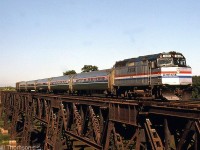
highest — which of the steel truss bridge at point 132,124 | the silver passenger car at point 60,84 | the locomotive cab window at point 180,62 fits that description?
the locomotive cab window at point 180,62

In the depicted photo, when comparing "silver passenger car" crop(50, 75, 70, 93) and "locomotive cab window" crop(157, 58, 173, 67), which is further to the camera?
"silver passenger car" crop(50, 75, 70, 93)

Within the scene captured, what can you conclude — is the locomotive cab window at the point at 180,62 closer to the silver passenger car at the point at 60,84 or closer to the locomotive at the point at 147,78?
the locomotive at the point at 147,78

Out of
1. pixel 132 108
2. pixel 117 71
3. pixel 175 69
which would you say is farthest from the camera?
pixel 117 71

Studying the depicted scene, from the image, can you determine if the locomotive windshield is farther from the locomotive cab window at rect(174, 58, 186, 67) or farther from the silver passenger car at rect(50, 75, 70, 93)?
the silver passenger car at rect(50, 75, 70, 93)

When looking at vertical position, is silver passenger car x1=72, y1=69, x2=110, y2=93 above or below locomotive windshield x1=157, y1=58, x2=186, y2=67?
below

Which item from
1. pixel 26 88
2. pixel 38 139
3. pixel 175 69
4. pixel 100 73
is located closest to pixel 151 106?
pixel 175 69

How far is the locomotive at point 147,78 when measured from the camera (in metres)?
20.5

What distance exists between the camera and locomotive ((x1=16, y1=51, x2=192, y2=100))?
20.5 meters

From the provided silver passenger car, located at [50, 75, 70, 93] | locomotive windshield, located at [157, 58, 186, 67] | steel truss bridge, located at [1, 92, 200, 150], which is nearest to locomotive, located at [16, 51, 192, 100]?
locomotive windshield, located at [157, 58, 186, 67]

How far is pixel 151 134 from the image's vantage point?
12945mm

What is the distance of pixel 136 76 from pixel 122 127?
577 centimetres

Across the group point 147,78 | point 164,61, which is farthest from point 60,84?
point 164,61

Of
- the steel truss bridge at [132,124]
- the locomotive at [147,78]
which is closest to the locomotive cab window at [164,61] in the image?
the locomotive at [147,78]

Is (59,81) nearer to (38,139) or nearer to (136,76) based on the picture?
(38,139)
